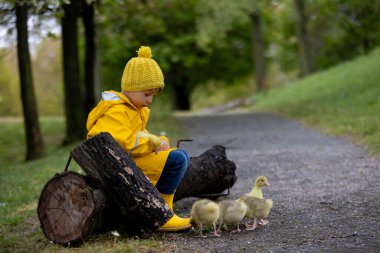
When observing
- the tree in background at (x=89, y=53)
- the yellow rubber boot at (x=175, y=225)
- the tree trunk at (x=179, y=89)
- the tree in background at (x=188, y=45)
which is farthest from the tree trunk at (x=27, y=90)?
the tree trunk at (x=179, y=89)

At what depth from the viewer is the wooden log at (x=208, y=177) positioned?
7.27m

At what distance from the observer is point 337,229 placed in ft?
19.0

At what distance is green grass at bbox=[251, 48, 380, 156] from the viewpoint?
13.0 meters

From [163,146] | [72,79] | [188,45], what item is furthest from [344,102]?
[188,45]

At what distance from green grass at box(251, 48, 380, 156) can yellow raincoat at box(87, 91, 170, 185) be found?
5455 millimetres

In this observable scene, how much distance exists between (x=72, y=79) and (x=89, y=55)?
1460mm

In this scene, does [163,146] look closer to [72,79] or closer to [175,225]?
[175,225]

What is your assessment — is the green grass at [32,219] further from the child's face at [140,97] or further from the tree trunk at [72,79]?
the child's face at [140,97]

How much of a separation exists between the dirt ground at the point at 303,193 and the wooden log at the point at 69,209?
29.0 inches

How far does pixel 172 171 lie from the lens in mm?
6367

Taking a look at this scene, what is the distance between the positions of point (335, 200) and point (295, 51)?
40138mm

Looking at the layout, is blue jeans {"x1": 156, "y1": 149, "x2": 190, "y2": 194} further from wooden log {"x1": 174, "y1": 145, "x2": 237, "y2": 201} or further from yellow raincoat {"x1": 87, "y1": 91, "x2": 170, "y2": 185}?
wooden log {"x1": 174, "y1": 145, "x2": 237, "y2": 201}

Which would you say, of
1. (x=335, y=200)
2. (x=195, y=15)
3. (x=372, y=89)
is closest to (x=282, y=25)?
(x=195, y=15)

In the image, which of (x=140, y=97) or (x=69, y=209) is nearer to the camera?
(x=69, y=209)
